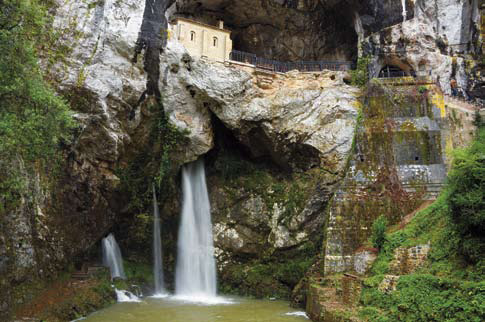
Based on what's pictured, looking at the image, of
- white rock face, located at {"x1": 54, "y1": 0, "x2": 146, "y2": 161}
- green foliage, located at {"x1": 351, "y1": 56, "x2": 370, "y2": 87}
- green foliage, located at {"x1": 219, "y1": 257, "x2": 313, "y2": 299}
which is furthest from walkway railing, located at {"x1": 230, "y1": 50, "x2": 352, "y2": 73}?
green foliage, located at {"x1": 219, "y1": 257, "x2": 313, "y2": 299}

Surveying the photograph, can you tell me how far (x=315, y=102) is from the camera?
65.8ft

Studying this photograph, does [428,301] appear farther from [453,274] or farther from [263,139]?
[263,139]

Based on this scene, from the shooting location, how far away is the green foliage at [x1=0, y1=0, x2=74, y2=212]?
952 cm

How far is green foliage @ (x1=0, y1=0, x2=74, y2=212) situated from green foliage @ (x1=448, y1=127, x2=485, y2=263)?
10121 millimetres

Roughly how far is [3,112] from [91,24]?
9091 millimetres

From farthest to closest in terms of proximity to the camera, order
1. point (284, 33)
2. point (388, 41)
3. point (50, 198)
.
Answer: point (284, 33) < point (388, 41) < point (50, 198)

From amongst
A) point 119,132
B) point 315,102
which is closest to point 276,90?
point 315,102

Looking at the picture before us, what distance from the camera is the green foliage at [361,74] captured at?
21.1 metres

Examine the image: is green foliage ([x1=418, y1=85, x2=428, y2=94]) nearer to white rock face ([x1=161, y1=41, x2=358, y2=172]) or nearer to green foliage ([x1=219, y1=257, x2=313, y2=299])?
white rock face ([x1=161, y1=41, x2=358, y2=172])

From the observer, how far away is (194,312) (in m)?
14.4

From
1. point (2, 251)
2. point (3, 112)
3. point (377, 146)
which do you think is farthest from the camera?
point (377, 146)

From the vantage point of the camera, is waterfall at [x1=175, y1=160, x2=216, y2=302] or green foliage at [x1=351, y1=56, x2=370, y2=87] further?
green foliage at [x1=351, y1=56, x2=370, y2=87]

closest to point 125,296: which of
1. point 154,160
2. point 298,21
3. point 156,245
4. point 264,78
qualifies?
point 156,245

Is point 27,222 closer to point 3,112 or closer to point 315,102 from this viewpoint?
point 3,112
